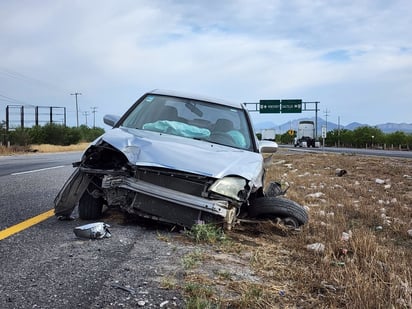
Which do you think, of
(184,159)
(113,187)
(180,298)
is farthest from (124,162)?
(180,298)

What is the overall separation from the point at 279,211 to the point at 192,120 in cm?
172

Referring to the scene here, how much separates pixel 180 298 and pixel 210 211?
1.32 m

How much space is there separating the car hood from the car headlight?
56 mm

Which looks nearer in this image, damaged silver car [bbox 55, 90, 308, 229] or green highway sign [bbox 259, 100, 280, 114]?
damaged silver car [bbox 55, 90, 308, 229]

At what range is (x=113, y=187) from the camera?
151 inches

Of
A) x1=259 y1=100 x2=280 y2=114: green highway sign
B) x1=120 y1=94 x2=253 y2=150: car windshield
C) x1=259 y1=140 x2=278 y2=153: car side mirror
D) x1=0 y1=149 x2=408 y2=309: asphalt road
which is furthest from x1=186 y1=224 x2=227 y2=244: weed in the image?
A: x1=259 y1=100 x2=280 y2=114: green highway sign

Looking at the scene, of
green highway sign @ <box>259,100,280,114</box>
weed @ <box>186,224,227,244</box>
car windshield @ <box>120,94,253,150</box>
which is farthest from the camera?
green highway sign @ <box>259,100,280,114</box>

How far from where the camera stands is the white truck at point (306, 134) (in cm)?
6506

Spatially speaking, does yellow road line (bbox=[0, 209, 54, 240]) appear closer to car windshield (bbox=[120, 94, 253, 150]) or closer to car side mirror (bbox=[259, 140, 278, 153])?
car windshield (bbox=[120, 94, 253, 150])

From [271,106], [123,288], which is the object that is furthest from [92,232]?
[271,106]

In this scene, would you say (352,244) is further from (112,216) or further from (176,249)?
(112,216)

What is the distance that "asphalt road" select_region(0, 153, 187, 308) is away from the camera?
234 cm

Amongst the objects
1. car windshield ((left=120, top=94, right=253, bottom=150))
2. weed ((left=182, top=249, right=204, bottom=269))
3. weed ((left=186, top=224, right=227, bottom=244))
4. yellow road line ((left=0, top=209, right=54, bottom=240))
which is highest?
car windshield ((left=120, top=94, right=253, bottom=150))

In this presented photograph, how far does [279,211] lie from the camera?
4.29m
